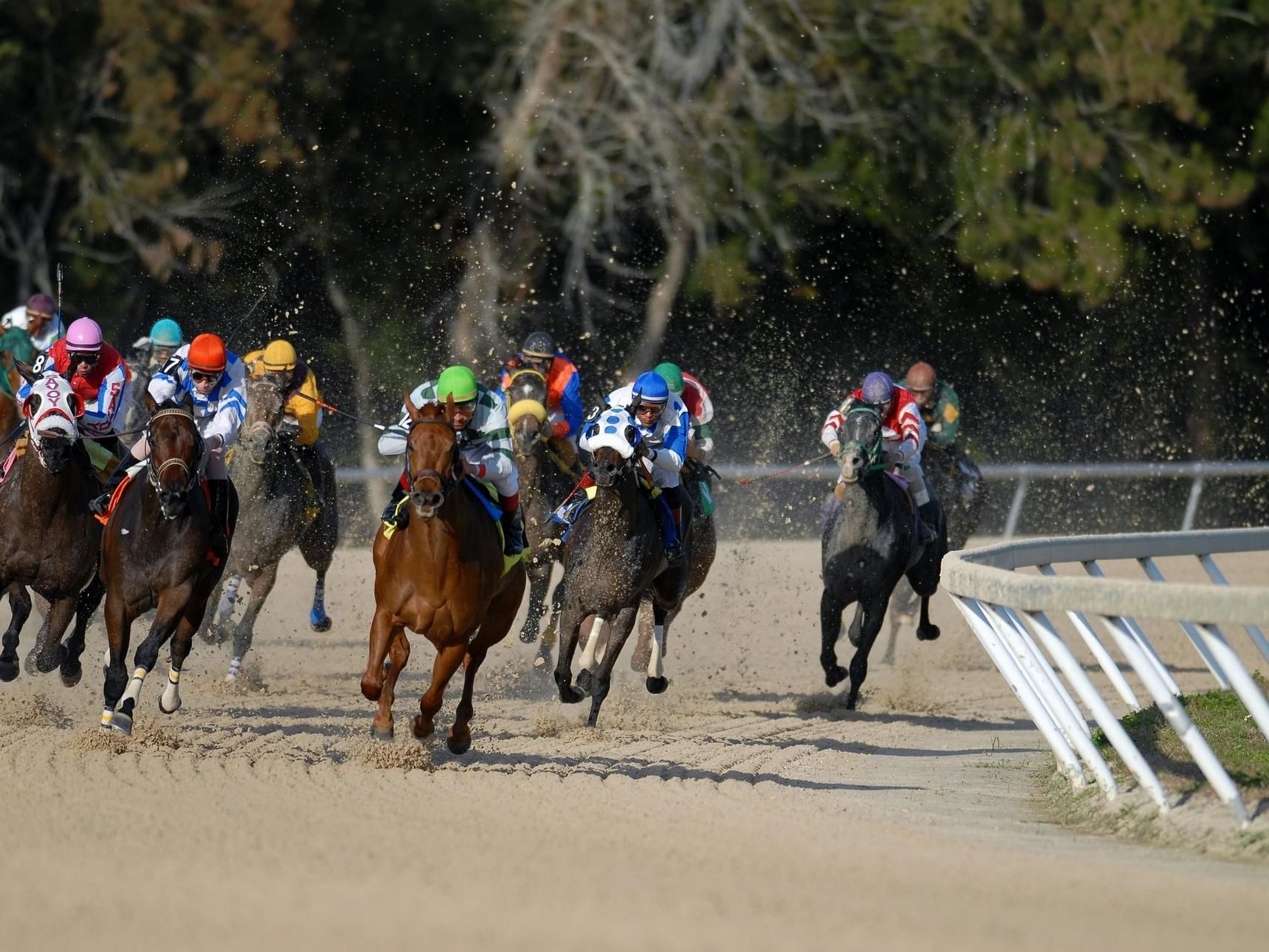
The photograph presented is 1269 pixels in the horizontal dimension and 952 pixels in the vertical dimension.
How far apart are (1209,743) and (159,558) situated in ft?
15.8

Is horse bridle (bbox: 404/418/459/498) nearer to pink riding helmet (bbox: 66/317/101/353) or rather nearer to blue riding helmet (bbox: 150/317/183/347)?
pink riding helmet (bbox: 66/317/101/353)

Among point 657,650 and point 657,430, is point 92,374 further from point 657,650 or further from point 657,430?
point 657,650

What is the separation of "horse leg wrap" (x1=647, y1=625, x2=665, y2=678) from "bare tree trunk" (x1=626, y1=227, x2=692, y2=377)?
438 inches

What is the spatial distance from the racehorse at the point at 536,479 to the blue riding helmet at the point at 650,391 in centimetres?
221

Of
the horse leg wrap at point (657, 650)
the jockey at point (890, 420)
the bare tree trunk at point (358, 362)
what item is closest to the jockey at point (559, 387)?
the horse leg wrap at point (657, 650)

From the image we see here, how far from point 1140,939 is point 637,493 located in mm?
5288

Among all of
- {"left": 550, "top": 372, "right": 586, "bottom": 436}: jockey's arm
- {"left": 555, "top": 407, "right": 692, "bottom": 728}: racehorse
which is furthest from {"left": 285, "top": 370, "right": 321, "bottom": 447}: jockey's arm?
{"left": 555, "top": 407, "right": 692, "bottom": 728}: racehorse

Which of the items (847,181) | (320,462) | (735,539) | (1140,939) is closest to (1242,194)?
(847,181)

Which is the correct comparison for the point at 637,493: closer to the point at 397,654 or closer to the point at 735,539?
the point at 397,654

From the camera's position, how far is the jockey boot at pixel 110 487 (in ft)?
31.1

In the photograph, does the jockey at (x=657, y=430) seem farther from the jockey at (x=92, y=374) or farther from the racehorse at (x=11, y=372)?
the racehorse at (x=11, y=372)

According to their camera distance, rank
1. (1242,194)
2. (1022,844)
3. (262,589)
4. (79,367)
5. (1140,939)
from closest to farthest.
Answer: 1. (1140,939)
2. (1022,844)
3. (79,367)
4. (262,589)
5. (1242,194)

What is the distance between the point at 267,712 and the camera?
35.8 feet

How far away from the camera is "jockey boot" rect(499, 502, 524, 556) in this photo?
9242 millimetres
